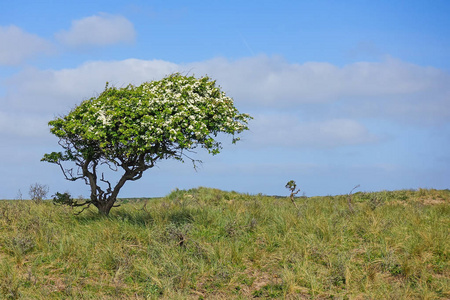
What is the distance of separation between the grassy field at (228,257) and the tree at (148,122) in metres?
2.64

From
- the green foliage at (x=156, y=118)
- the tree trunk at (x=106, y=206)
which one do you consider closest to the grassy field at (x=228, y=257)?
the tree trunk at (x=106, y=206)

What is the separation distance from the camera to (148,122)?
14.0 meters

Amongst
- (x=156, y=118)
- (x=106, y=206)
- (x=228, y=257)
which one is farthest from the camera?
(x=106, y=206)

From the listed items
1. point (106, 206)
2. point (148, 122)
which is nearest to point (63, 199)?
point (106, 206)

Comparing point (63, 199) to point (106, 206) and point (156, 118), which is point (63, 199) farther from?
point (156, 118)

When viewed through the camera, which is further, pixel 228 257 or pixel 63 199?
pixel 63 199

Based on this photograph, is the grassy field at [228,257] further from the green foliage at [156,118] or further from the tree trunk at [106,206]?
the green foliage at [156,118]

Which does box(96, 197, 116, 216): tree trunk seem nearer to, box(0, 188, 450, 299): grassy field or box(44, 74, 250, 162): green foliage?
box(0, 188, 450, 299): grassy field

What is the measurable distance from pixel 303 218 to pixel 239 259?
13.5 ft

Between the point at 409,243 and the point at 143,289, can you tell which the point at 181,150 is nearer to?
the point at 143,289

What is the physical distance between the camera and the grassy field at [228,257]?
11.1 meters

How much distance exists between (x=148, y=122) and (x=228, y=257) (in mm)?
5101

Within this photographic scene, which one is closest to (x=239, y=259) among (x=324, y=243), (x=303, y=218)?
(x=324, y=243)

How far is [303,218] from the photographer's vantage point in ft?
51.7
